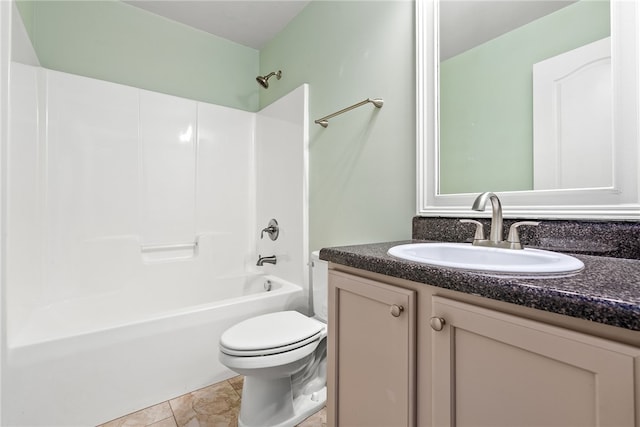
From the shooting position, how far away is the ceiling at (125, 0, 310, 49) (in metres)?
2.01

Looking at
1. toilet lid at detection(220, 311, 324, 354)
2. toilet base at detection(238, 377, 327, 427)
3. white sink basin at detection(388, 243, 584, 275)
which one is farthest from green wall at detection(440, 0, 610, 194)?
toilet base at detection(238, 377, 327, 427)

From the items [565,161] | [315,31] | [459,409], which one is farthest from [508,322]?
[315,31]

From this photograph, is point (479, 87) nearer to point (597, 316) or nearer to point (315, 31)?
point (597, 316)

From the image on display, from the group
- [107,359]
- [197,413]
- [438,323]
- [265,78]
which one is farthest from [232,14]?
[197,413]

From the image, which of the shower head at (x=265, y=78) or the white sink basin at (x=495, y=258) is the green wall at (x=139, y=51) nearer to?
the shower head at (x=265, y=78)

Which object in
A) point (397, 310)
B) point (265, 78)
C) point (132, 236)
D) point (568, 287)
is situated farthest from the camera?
point (265, 78)

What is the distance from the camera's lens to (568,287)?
18.8 inches

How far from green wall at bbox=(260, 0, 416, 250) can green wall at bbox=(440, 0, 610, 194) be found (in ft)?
0.57

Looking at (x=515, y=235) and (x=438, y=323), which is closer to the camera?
(x=438, y=323)

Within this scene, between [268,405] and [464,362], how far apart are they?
40.9 inches

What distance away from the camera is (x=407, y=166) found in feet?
4.31

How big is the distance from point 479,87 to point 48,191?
2.41 meters

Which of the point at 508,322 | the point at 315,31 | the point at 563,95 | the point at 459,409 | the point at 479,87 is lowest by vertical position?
the point at 459,409

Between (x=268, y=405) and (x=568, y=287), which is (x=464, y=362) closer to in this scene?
(x=568, y=287)
